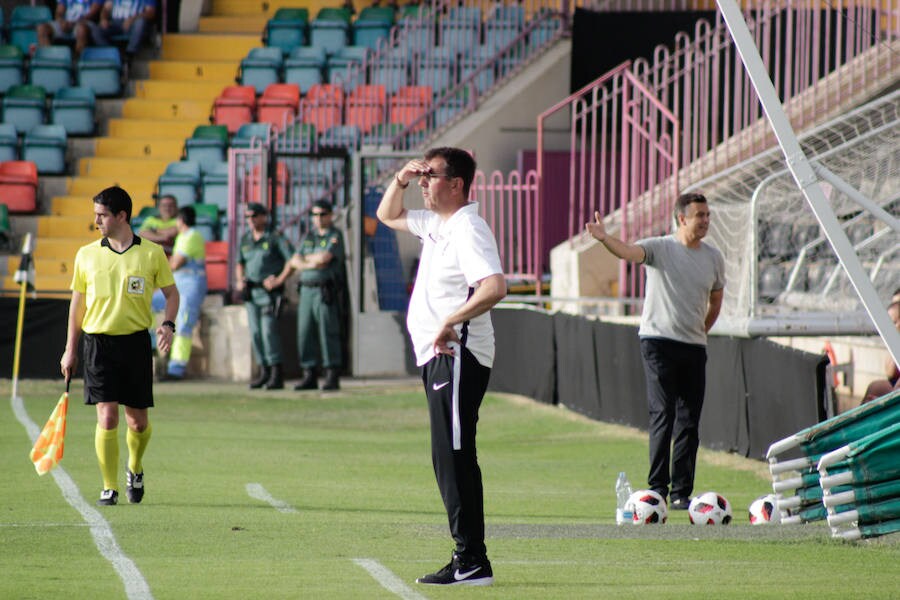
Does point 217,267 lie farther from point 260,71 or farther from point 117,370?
point 117,370

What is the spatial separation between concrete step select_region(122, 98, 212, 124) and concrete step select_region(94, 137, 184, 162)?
2.56 feet

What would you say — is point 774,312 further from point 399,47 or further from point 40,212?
point 40,212

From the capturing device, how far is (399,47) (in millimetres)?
25984

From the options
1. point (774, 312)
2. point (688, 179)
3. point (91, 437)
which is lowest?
point (91, 437)

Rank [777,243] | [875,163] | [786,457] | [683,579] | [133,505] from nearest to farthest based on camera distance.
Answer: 1. [683,579]
2. [133,505]
3. [786,457]
4. [875,163]
5. [777,243]

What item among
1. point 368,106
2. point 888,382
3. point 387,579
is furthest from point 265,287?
point 387,579

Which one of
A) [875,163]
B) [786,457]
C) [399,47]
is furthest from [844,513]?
[399,47]

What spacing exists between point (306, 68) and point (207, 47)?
3.04 metres

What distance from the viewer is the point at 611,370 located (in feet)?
53.5

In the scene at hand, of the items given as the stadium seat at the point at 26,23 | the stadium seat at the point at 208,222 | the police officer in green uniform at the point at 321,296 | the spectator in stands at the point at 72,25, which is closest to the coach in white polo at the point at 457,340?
the police officer in green uniform at the point at 321,296

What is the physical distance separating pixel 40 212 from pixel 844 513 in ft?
64.4

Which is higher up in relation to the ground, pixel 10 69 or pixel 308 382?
pixel 10 69

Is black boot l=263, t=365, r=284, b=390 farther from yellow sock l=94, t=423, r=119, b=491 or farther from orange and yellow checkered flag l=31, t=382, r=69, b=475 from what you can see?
yellow sock l=94, t=423, r=119, b=491

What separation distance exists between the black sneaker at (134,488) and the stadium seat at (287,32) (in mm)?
18786
